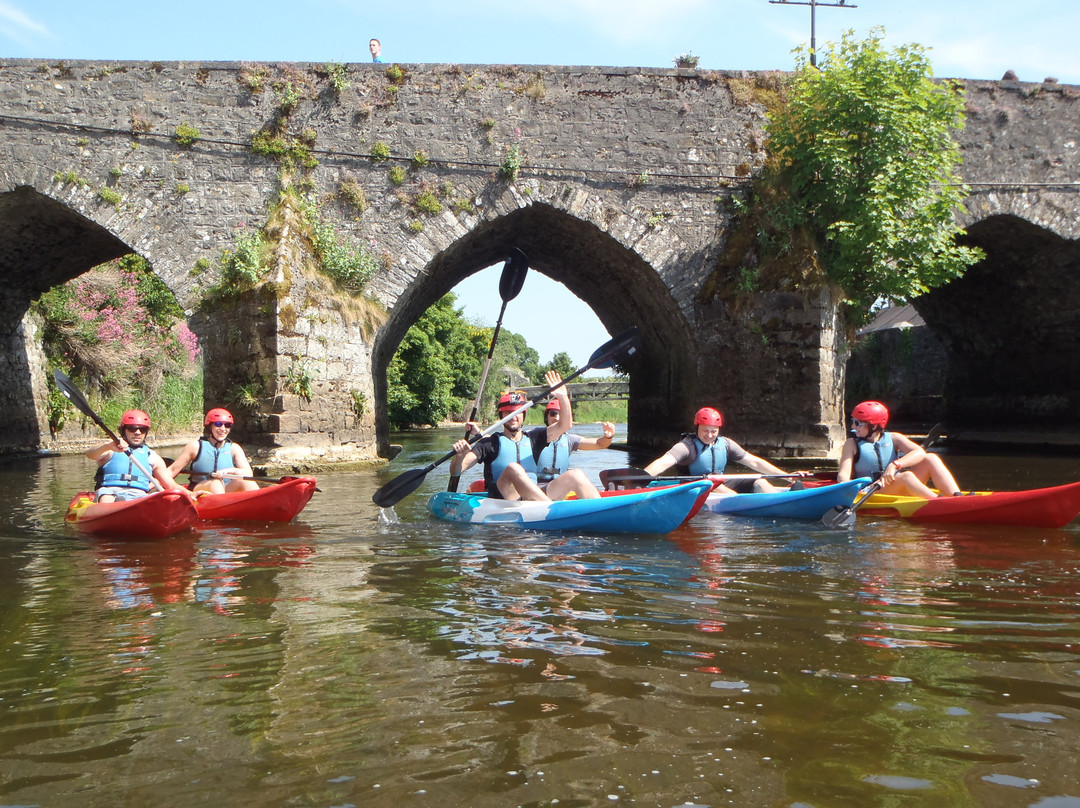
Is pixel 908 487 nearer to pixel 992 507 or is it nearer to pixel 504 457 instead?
pixel 992 507

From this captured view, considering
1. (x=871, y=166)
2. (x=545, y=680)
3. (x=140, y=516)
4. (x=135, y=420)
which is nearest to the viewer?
(x=545, y=680)

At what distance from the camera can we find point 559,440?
741 centimetres

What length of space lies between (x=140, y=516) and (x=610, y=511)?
3.11 metres

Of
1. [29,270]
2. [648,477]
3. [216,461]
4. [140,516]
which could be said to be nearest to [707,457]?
[648,477]

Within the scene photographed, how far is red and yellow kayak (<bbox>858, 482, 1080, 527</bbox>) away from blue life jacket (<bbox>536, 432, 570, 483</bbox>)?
7.62 ft

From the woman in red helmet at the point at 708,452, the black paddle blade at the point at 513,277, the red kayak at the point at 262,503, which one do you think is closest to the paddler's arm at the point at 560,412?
the woman in red helmet at the point at 708,452

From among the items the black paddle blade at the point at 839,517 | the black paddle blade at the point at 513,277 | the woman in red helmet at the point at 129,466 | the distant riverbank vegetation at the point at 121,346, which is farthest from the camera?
the distant riverbank vegetation at the point at 121,346

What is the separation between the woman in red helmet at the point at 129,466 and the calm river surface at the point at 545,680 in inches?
57.3

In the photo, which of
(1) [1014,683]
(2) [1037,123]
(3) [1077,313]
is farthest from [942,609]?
(3) [1077,313]

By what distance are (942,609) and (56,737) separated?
3.24m

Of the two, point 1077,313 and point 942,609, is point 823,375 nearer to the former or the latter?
point 1077,313

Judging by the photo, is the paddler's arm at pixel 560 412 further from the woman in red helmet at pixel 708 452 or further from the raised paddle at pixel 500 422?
the woman in red helmet at pixel 708 452

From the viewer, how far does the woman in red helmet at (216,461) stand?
24.7 feet

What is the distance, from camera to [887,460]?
7.42 meters
